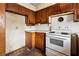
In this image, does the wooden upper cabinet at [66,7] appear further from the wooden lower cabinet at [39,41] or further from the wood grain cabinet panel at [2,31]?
the wood grain cabinet panel at [2,31]

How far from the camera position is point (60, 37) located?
32.9 inches

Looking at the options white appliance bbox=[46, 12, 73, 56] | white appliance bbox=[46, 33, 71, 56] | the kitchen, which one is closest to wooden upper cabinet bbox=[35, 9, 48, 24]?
the kitchen

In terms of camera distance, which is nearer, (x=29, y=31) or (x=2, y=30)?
(x=2, y=30)

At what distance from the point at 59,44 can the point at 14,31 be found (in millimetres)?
566

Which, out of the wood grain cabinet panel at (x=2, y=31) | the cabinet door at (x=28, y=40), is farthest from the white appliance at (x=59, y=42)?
the wood grain cabinet panel at (x=2, y=31)

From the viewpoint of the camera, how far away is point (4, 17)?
32.3 inches

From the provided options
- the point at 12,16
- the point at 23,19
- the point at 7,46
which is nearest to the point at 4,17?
the point at 12,16

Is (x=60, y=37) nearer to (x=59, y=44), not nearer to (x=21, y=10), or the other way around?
(x=59, y=44)

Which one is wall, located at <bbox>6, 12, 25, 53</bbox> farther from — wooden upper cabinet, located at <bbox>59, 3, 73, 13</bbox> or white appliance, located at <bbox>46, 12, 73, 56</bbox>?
wooden upper cabinet, located at <bbox>59, 3, 73, 13</bbox>

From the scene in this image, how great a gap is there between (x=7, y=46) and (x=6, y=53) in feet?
0.25

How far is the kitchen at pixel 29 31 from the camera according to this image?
77 centimetres

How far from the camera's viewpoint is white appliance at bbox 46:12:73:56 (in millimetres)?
800

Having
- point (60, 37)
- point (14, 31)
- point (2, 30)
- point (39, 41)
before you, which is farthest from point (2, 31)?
point (60, 37)

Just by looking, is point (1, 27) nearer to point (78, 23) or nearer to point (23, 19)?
point (23, 19)
